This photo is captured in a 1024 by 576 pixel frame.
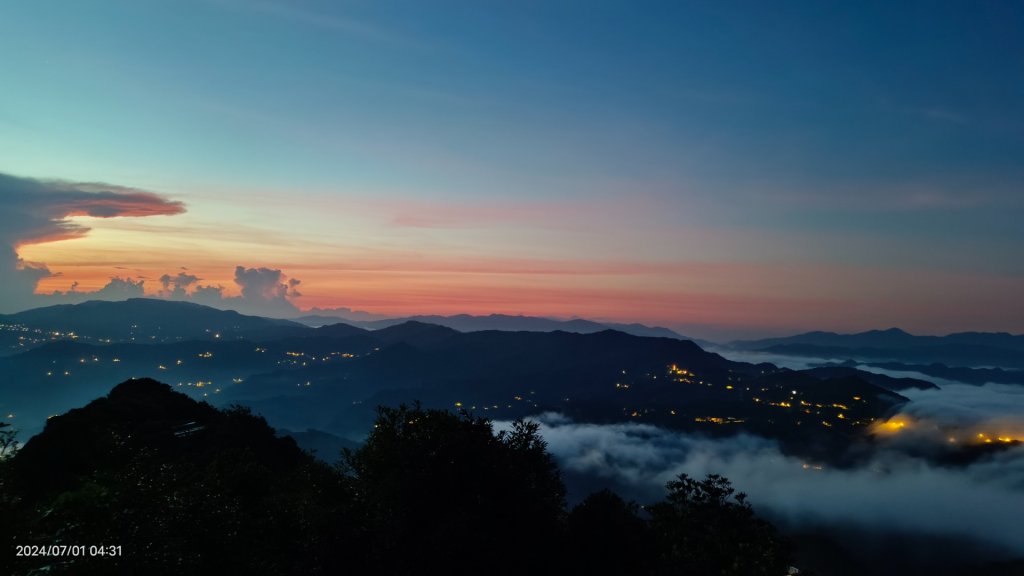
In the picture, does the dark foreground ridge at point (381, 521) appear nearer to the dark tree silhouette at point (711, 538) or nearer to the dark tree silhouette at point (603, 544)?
the dark tree silhouette at point (603, 544)

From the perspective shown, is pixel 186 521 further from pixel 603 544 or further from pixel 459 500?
pixel 603 544

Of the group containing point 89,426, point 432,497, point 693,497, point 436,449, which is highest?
point 436,449

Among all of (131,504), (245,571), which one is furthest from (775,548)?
(131,504)

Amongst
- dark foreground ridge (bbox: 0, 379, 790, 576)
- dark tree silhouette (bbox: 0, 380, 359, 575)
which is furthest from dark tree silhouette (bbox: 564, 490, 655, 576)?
dark tree silhouette (bbox: 0, 380, 359, 575)

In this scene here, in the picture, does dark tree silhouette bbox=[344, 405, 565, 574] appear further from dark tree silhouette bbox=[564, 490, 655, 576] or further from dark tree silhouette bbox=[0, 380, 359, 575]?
dark tree silhouette bbox=[564, 490, 655, 576]

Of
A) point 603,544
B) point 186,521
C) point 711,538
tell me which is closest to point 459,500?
point 186,521

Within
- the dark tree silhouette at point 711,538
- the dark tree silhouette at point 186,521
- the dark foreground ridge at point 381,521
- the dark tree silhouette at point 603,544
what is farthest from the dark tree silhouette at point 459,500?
the dark tree silhouette at point 711,538

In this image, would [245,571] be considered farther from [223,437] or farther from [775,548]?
[223,437]
